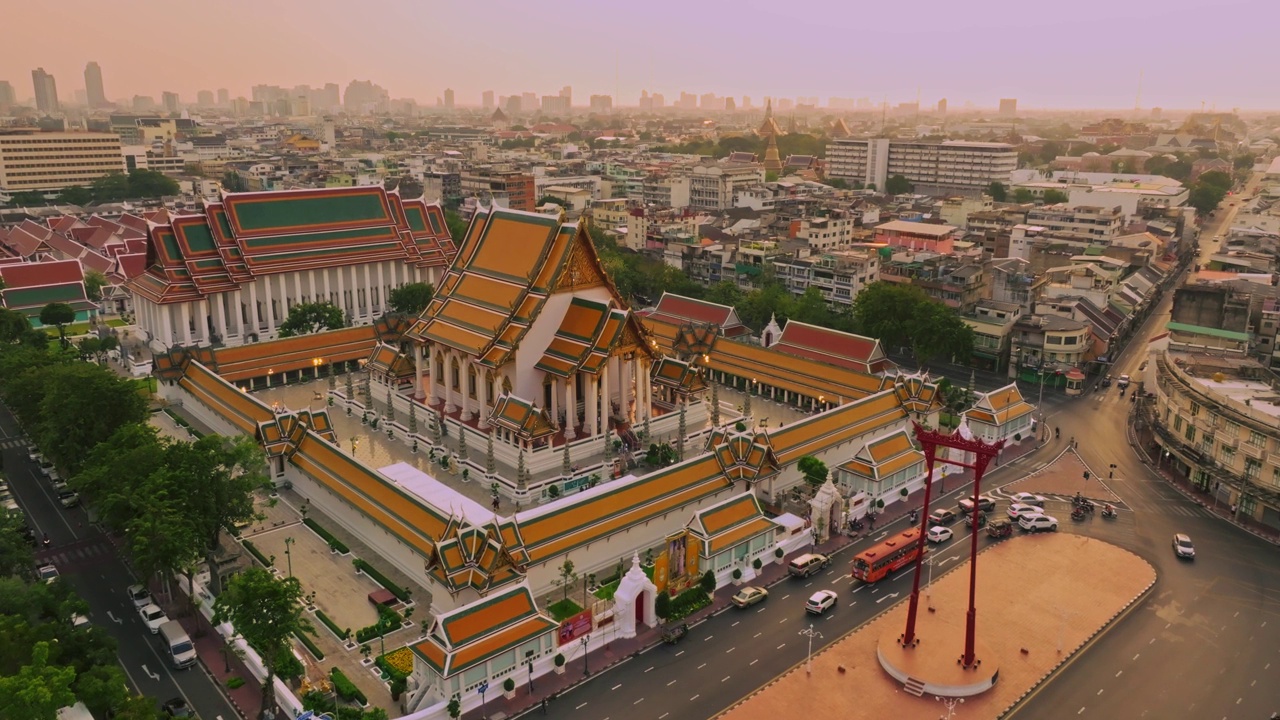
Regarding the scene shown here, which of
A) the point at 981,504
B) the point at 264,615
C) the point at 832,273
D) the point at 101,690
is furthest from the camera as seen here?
the point at 832,273

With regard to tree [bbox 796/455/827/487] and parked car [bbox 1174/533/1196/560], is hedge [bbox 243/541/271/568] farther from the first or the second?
parked car [bbox 1174/533/1196/560]

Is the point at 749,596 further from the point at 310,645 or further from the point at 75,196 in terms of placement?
the point at 75,196

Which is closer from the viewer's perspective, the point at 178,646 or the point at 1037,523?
the point at 178,646

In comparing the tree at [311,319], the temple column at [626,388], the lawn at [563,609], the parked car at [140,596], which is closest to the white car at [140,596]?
the parked car at [140,596]

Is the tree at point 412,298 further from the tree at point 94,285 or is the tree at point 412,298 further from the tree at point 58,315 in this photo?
the tree at point 94,285

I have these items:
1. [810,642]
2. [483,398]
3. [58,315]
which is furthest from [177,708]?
[58,315]
